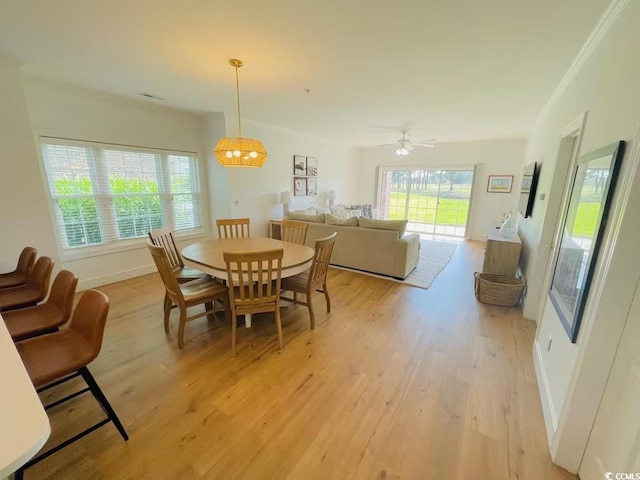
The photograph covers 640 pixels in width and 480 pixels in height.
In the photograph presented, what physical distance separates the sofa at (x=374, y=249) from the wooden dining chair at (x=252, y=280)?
207cm

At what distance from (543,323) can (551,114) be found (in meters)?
2.66

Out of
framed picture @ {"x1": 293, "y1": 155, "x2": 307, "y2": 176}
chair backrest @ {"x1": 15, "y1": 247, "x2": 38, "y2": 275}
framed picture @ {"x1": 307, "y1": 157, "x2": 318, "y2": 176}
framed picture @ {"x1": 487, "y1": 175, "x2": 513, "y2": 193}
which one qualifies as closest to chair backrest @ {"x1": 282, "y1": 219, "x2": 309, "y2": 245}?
chair backrest @ {"x1": 15, "y1": 247, "x2": 38, "y2": 275}

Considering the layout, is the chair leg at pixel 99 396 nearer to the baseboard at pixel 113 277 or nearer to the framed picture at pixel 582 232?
the framed picture at pixel 582 232

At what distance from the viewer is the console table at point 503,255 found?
11.2 ft

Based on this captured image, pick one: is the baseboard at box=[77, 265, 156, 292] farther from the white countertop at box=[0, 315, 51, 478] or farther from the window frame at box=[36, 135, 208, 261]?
the white countertop at box=[0, 315, 51, 478]

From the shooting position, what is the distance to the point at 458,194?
7.02 meters

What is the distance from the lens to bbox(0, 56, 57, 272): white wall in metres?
2.54

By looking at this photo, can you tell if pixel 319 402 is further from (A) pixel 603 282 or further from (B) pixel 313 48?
(B) pixel 313 48

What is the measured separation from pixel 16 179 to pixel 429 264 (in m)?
5.42

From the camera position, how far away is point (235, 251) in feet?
8.89

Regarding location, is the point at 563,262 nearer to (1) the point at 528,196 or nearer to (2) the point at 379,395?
(2) the point at 379,395

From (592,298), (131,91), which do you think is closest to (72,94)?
(131,91)

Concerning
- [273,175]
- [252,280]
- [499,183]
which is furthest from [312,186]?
[252,280]

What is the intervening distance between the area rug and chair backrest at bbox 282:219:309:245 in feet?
4.15
